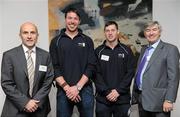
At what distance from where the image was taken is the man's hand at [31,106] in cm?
285

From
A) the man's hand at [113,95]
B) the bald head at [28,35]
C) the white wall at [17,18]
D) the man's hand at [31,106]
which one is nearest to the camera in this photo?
the man's hand at [31,106]

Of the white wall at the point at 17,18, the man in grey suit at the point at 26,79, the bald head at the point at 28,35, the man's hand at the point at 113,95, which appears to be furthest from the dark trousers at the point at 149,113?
the white wall at the point at 17,18

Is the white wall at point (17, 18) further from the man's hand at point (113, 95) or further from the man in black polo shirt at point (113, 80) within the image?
the man's hand at point (113, 95)

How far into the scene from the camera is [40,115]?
2980mm

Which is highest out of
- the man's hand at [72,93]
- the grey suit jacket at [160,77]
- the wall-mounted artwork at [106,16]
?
the wall-mounted artwork at [106,16]

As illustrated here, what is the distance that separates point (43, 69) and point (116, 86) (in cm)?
88

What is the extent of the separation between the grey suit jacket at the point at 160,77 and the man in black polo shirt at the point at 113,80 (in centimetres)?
33

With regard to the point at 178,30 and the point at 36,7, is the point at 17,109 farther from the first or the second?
the point at 178,30

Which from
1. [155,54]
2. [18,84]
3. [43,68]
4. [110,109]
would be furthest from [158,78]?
[18,84]

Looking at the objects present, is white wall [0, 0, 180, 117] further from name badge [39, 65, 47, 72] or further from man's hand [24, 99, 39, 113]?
man's hand [24, 99, 39, 113]

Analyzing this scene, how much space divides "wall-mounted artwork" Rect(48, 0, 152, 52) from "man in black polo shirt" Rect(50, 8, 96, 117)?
0.63 meters

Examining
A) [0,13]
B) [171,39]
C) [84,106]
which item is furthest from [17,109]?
[171,39]

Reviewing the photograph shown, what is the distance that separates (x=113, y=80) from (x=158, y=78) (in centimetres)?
55

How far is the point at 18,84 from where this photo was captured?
2898mm
